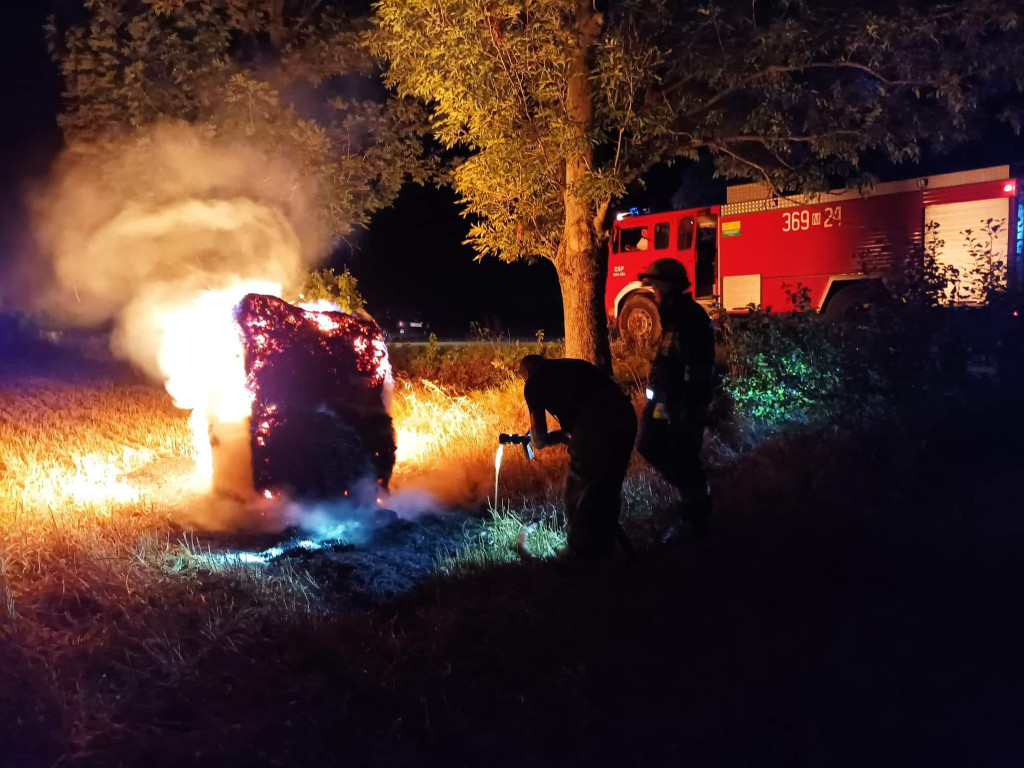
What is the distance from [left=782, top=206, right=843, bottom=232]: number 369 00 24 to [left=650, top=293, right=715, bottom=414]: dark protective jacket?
10182 millimetres

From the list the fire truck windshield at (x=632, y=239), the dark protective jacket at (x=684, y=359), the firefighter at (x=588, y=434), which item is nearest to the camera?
the firefighter at (x=588, y=434)

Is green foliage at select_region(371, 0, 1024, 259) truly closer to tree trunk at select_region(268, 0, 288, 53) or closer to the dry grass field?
tree trunk at select_region(268, 0, 288, 53)

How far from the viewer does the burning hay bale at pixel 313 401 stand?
18.7 ft

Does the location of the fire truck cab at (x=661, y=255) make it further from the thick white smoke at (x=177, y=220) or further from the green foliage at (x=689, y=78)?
the green foliage at (x=689, y=78)

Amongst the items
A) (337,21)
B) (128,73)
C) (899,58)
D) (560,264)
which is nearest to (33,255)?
(128,73)

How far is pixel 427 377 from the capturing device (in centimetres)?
1247

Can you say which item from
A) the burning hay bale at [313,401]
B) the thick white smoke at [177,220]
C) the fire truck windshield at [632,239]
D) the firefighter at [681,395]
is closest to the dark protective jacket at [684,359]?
the firefighter at [681,395]

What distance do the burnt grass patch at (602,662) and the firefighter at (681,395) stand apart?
32 centimetres

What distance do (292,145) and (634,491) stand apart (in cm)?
666

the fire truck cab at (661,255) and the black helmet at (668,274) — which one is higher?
the fire truck cab at (661,255)

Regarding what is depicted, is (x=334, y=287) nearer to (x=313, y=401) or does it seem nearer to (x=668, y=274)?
(x=313, y=401)

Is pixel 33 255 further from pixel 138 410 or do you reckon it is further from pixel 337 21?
pixel 337 21

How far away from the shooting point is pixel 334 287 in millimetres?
11930

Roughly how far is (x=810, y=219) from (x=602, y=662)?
40.6 feet
